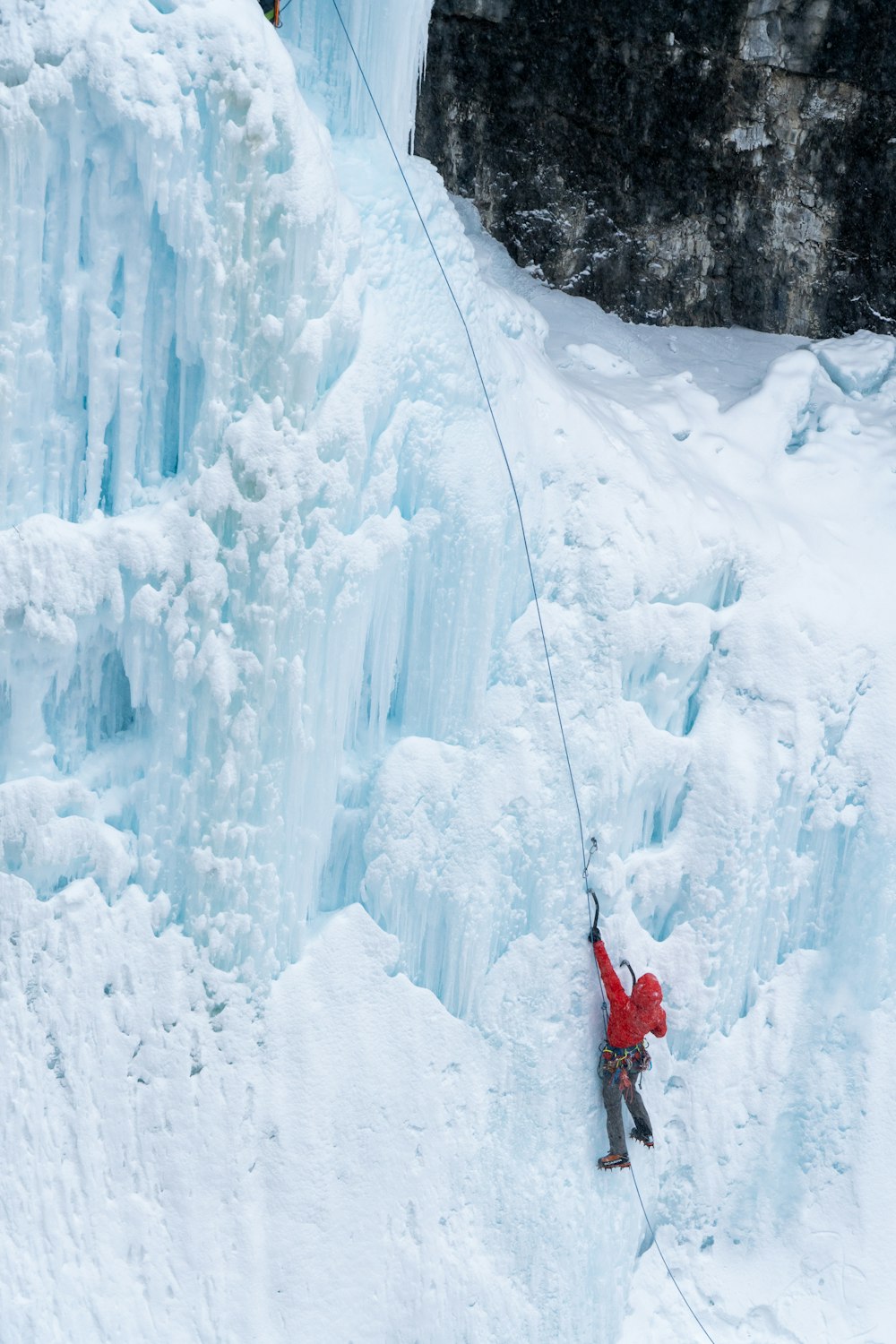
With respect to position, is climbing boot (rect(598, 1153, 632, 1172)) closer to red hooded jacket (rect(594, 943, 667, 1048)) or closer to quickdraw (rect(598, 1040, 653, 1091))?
quickdraw (rect(598, 1040, 653, 1091))

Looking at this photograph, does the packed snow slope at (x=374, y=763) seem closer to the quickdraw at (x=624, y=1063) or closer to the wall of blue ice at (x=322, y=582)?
the wall of blue ice at (x=322, y=582)

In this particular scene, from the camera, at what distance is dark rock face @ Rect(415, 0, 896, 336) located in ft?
29.0

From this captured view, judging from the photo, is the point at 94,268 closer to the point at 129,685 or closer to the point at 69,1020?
the point at 129,685

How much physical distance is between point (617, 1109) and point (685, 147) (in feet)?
19.4

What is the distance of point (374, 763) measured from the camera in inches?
267

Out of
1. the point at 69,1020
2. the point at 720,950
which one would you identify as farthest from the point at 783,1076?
the point at 69,1020

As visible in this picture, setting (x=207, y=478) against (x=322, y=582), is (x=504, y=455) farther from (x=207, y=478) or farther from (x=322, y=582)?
(x=207, y=478)

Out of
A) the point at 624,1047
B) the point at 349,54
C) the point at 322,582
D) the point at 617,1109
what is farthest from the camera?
the point at 617,1109

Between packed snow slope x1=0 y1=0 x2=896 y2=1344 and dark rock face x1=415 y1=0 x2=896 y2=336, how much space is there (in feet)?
5.96

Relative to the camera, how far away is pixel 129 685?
6.23 m

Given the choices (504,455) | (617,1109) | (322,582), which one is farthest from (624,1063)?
(504,455)

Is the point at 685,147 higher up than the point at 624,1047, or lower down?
higher up

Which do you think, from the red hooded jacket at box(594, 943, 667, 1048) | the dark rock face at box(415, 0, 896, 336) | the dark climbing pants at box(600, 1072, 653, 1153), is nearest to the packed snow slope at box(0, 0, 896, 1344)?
the dark climbing pants at box(600, 1072, 653, 1153)

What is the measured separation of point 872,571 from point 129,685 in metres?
4.04
